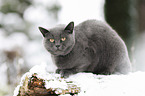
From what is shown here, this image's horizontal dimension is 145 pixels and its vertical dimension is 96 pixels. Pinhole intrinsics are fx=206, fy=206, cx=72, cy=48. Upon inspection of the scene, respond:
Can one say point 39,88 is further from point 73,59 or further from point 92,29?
point 92,29

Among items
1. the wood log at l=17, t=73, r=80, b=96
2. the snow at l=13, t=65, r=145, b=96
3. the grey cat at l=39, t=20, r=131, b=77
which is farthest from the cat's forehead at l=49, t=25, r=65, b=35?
the wood log at l=17, t=73, r=80, b=96

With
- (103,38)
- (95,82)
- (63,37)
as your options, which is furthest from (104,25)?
(95,82)

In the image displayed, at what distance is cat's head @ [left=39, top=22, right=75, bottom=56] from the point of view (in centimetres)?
269

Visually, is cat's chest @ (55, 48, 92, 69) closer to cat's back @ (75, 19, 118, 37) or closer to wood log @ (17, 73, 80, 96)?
cat's back @ (75, 19, 118, 37)

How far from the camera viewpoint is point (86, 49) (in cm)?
296

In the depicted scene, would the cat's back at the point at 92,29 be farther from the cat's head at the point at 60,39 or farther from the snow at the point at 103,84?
the snow at the point at 103,84

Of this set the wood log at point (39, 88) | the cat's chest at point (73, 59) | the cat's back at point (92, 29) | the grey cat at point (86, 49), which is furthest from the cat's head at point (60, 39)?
the wood log at point (39, 88)

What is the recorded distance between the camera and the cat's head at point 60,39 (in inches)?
106

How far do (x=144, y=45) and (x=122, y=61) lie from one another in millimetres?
1882

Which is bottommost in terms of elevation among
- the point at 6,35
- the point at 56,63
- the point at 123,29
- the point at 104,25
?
the point at 56,63

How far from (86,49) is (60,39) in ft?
1.50

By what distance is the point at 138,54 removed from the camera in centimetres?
471

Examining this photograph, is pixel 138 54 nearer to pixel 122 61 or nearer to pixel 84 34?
pixel 122 61

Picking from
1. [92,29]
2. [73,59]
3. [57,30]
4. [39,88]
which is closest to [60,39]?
[57,30]
